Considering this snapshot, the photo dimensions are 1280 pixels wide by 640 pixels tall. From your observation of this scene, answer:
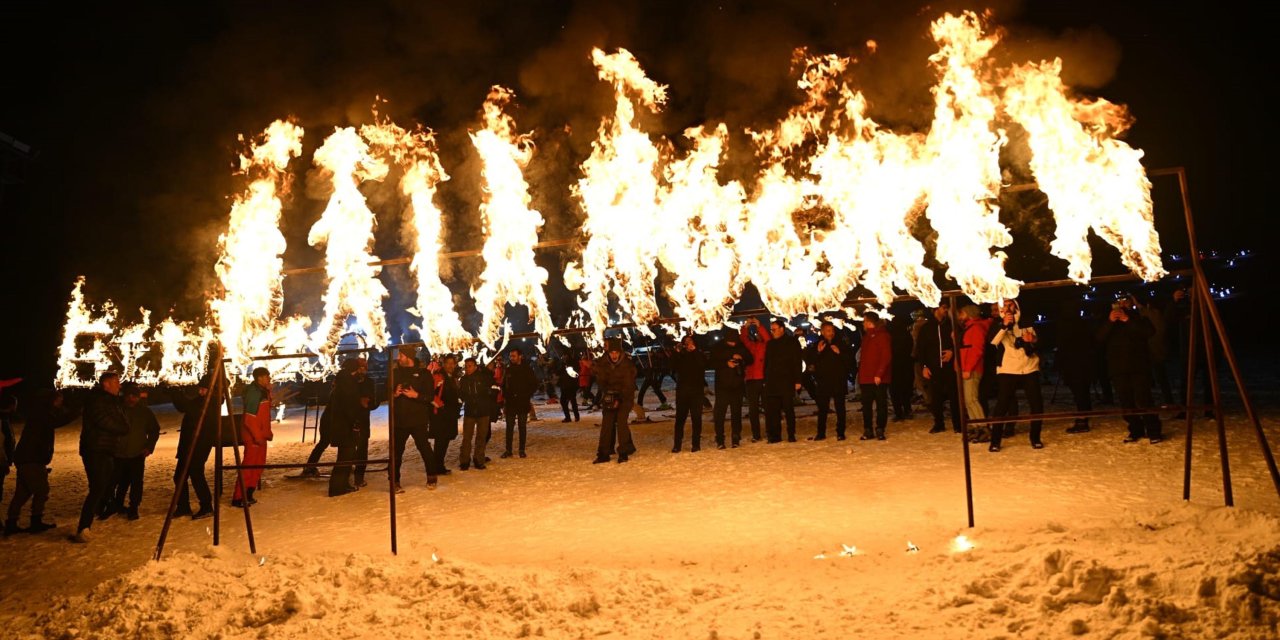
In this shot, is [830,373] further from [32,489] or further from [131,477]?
[32,489]

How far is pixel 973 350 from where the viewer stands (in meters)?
10.6

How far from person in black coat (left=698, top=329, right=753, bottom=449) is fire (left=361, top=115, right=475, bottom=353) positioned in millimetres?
4149

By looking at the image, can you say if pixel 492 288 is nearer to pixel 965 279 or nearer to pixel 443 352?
pixel 443 352

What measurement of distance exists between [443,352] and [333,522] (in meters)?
4.64

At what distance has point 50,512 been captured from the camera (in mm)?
10258

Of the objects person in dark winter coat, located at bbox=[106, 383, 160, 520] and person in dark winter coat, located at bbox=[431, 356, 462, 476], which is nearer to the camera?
person in dark winter coat, located at bbox=[106, 383, 160, 520]

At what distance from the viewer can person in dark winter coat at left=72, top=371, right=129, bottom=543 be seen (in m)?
8.82

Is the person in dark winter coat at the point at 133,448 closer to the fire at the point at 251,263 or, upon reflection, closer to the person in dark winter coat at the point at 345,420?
the fire at the point at 251,263

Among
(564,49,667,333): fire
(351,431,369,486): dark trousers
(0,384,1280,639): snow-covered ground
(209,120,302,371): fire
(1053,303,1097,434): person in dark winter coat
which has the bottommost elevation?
(0,384,1280,639): snow-covered ground

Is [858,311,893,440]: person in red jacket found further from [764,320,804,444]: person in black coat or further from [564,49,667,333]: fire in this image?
[564,49,667,333]: fire

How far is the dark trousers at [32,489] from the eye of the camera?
898 centimetres

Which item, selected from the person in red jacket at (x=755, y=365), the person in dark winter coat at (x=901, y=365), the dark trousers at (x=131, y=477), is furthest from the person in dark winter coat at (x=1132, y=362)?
the dark trousers at (x=131, y=477)

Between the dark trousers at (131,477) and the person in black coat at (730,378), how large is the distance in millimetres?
7880

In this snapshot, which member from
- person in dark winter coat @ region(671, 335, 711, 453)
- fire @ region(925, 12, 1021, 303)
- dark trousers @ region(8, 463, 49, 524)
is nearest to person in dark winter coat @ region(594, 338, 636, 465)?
person in dark winter coat @ region(671, 335, 711, 453)
